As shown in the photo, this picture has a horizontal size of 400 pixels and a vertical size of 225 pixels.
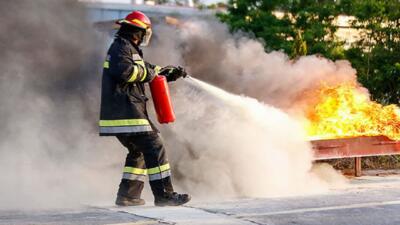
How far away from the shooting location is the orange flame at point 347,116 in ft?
28.3

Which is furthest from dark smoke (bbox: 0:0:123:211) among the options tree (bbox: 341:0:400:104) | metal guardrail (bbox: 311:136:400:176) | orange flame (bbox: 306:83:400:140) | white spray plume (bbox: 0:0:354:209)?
tree (bbox: 341:0:400:104)

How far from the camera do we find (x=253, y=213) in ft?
20.5

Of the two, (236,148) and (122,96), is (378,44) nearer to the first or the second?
(236,148)

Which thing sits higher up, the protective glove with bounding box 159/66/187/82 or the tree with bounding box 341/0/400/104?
the tree with bounding box 341/0/400/104

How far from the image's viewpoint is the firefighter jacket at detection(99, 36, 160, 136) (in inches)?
257

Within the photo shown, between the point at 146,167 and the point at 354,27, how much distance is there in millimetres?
6496

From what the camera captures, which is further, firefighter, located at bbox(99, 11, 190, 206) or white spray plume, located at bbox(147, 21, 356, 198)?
white spray plume, located at bbox(147, 21, 356, 198)

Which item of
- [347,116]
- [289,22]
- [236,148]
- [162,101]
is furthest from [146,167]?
[289,22]

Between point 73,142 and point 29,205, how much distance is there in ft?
4.12

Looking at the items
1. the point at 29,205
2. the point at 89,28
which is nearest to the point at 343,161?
the point at 89,28

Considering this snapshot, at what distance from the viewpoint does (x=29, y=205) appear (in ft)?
22.3

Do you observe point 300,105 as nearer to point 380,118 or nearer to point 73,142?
point 380,118

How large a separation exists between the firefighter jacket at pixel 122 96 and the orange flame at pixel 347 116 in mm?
2598

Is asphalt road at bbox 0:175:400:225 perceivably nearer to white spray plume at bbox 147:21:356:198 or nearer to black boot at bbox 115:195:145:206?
black boot at bbox 115:195:145:206
